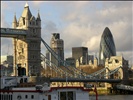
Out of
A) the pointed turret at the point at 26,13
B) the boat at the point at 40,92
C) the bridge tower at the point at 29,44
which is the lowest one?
the boat at the point at 40,92

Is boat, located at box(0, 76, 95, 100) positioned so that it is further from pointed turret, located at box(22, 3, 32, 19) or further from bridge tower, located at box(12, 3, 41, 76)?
pointed turret, located at box(22, 3, 32, 19)

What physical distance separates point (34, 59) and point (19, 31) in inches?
239

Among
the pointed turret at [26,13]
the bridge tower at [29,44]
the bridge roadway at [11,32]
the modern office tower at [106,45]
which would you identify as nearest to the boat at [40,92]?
the bridge roadway at [11,32]

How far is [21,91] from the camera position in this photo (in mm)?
21750

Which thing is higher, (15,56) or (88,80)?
(15,56)

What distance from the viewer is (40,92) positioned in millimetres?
21266

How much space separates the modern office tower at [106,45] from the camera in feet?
537

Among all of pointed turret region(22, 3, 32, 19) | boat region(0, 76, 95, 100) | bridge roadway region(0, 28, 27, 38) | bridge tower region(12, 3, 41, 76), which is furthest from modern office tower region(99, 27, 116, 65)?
boat region(0, 76, 95, 100)

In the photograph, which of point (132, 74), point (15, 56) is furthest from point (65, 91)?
point (132, 74)

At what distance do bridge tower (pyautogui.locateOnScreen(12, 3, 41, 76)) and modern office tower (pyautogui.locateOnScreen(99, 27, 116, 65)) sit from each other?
92786 mm

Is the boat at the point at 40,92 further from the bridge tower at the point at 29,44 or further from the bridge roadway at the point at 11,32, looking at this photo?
the bridge tower at the point at 29,44

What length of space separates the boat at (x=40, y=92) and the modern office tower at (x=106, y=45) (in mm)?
141302

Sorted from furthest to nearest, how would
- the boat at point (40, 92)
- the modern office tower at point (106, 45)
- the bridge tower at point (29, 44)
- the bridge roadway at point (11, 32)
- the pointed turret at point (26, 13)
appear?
the modern office tower at point (106, 45) < the pointed turret at point (26, 13) < the bridge tower at point (29, 44) < the bridge roadway at point (11, 32) < the boat at point (40, 92)

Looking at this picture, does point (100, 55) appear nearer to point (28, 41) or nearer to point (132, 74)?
point (132, 74)
